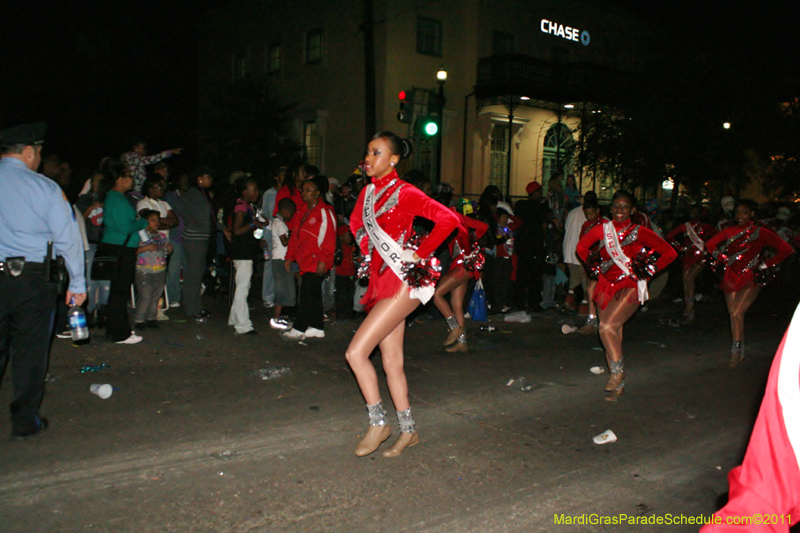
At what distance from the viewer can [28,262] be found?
442cm

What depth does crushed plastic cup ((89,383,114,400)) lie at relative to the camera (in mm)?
5520

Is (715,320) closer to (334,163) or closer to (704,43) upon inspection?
(704,43)

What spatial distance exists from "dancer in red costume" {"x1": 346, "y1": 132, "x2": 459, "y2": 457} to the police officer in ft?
7.09

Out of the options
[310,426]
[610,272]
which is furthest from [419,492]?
[610,272]

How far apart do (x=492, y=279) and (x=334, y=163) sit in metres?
13.7

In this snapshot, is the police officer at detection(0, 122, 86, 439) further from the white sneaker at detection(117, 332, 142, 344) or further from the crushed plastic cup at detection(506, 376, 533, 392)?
the crushed plastic cup at detection(506, 376, 533, 392)

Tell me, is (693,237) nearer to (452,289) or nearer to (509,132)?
(452,289)

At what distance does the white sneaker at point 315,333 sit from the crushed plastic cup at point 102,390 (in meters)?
2.93

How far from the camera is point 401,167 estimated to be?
72.1ft

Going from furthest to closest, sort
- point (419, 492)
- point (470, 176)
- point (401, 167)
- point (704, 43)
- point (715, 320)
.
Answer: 1. point (470, 176)
2. point (401, 167)
3. point (704, 43)
4. point (715, 320)
5. point (419, 492)

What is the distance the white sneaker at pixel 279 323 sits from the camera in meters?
8.62

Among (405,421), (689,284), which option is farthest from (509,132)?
(405,421)

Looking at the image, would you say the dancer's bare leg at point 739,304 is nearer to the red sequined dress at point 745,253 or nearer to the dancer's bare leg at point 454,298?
the red sequined dress at point 745,253

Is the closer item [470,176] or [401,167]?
[401,167]
